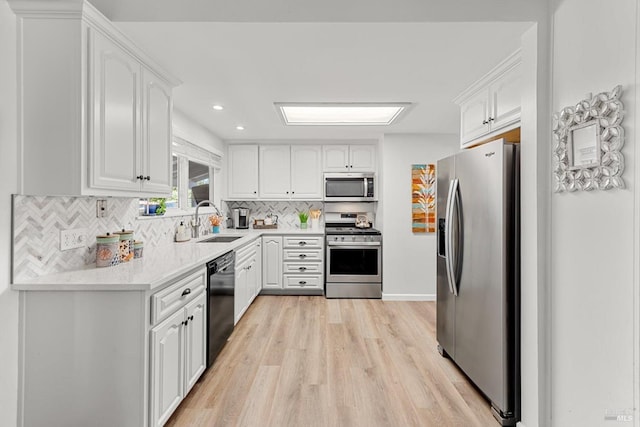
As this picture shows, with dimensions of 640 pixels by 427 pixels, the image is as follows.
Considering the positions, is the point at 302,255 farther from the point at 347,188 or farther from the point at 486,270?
the point at 486,270

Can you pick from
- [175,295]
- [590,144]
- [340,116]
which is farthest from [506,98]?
[175,295]

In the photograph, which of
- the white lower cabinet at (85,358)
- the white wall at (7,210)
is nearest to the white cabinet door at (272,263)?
the white lower cabinet at (85,358)

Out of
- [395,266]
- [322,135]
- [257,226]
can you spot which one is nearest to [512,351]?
[395,266]

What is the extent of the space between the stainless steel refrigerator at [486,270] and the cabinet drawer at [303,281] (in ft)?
7.34

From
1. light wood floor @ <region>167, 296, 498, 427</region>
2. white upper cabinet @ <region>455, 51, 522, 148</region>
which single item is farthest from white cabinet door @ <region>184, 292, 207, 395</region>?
white upper cabinet @ <region>455, 51, 522, 148</region>

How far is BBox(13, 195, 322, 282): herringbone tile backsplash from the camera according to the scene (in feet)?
5.21

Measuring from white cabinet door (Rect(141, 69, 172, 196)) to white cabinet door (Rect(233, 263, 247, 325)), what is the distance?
1.25m

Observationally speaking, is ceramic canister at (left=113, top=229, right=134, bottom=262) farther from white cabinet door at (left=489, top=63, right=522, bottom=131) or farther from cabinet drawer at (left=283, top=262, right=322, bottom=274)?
white cabinet door at (left=489, top=63, right=522, bottom=131)

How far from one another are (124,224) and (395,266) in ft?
A: 10.4

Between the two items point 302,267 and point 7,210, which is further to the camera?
point 302,267

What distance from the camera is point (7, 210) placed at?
1.52 m

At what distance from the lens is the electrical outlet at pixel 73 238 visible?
1821 mm

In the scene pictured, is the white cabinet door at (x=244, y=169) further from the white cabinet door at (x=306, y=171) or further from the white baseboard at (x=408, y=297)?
the white baseboard at (x=408, y=297)

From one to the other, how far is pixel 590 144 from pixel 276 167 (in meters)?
3.87
